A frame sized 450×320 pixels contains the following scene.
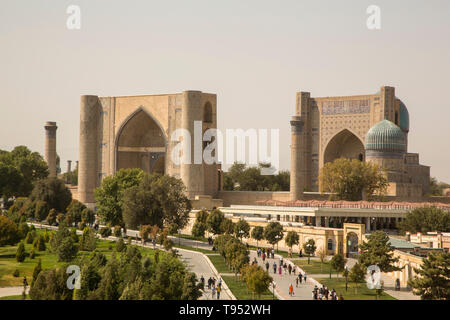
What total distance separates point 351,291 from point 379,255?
2.79 meters

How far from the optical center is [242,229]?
140ft

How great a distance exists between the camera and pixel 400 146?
189 feet

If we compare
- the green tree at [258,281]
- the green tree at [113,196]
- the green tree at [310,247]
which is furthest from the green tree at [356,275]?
the green tree at [113,196]

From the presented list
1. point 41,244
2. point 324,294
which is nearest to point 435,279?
point 324,294

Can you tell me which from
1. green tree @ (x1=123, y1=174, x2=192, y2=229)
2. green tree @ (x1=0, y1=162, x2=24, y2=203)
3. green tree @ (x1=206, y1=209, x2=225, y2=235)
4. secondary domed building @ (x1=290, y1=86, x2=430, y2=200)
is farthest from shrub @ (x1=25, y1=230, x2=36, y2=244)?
green tree @ (x1=0, y1=162, x2=24, y2=203)

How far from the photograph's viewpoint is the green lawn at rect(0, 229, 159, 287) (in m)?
31.6

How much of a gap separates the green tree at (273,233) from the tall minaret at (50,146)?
3741 centimetres

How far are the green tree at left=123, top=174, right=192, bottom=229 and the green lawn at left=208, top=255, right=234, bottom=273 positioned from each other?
302 inches

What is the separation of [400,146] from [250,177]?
2157 cm

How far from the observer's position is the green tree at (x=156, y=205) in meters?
45.5

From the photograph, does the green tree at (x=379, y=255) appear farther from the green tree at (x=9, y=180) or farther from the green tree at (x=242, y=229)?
the green tree at (x=9, y=180)
